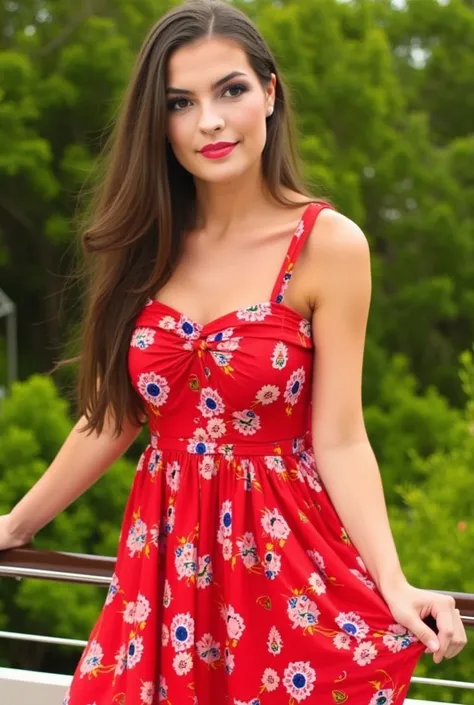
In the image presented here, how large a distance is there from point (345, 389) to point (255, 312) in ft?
0.63

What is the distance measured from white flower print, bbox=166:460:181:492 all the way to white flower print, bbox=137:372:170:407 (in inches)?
4.1

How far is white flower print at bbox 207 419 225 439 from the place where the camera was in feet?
5.85

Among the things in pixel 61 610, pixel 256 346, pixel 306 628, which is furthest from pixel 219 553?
pixel 61 610

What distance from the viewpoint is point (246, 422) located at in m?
1.78

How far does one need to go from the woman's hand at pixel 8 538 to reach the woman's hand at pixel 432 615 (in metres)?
0.80

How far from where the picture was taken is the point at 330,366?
1.76m

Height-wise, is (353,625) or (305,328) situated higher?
(305,328)

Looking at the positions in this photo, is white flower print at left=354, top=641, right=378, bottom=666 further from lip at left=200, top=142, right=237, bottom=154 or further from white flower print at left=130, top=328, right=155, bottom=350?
lip at left=200, top=142, right=237, bottom=154

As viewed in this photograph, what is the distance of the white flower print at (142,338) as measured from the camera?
182 centimetres

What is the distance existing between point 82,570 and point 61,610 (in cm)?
858

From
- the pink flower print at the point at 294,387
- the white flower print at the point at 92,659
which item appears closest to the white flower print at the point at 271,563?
the pink flower print at the point at 294,387

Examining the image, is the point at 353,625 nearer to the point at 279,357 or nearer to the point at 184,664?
the point at 184,664

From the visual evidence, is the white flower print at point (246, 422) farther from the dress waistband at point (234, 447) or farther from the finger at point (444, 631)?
the finger at point (444, 631)

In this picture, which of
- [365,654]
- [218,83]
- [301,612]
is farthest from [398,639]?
[218,83]
